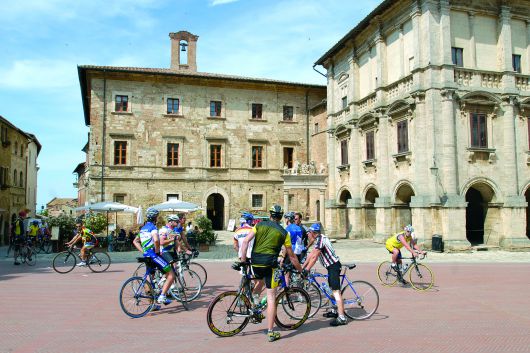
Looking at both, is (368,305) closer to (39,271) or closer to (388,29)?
(39,271)

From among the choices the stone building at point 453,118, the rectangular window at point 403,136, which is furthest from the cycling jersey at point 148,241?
the rectangular window at point 403,136

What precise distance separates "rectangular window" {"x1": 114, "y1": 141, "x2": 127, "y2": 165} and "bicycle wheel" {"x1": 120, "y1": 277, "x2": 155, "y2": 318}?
25.1 m

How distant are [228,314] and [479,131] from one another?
18891 mm

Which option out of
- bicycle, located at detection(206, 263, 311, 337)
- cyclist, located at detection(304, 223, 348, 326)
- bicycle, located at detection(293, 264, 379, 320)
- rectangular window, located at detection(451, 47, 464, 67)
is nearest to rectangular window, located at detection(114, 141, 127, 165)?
rectangular window, located at detection(451, 47, 464, 67)

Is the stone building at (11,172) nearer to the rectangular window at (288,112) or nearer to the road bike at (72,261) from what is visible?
the road bike at (72,261)

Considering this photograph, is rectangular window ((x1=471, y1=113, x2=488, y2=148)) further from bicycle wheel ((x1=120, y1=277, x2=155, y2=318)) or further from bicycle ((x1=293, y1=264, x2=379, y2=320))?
bicycle wheel ((x1=120, y1=277, x2=155, y2=318))

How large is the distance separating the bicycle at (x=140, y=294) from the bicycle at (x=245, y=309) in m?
1.95

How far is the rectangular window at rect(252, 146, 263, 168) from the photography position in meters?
34.0

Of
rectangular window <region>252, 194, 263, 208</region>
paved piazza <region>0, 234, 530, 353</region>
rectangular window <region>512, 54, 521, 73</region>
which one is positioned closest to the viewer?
paved piazza <region>0, 234, 530, 353</region>

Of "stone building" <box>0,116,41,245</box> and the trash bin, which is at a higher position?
"stone building" <box>0,116,41,245</box>

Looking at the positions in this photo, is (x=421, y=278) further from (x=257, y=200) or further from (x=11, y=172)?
(x=11, y=172)

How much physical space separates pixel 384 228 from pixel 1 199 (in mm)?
27214

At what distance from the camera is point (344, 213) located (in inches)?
1175

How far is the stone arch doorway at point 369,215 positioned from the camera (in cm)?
2664
